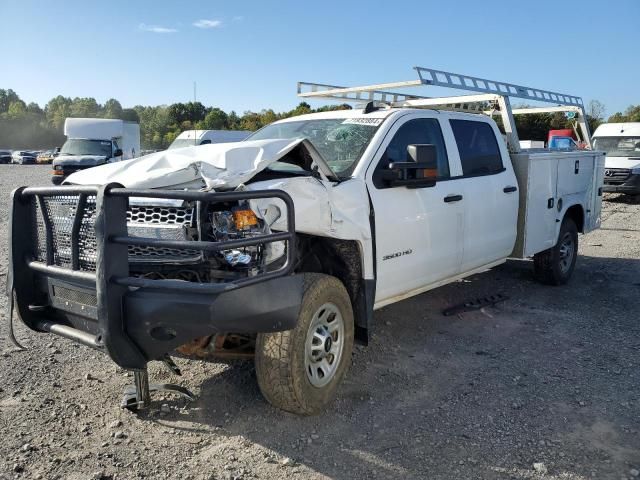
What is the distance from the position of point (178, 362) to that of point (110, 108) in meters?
104

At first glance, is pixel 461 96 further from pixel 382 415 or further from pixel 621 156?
pixel 621 156

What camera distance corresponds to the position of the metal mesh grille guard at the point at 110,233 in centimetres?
284

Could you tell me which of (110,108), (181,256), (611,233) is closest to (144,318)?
(181,256)

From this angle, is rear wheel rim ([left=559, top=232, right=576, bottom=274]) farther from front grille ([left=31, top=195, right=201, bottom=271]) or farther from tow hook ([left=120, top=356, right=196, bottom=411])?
front grille ([left=31, top=195, right=201, bottom=271])

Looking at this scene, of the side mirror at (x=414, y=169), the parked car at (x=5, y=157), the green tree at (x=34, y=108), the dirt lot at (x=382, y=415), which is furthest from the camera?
the green tree at (x=34, y=108)

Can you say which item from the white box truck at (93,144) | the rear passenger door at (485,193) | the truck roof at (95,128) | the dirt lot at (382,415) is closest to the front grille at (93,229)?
the dirt lot at (382,415)

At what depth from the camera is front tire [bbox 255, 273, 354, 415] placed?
335cm

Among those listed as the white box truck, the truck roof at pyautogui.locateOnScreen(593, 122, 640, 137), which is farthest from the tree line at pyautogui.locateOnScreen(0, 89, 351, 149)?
the truck roof at pyautogui.locateOnScreen(593, 122, 640, 137)

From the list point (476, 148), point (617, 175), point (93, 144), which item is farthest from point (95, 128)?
point (476, 148)

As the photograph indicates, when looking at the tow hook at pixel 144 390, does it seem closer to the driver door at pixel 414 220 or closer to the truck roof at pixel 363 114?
the driver door at pixel 414 220

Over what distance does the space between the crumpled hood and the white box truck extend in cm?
1245

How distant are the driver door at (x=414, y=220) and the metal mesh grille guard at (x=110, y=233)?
1.20 m

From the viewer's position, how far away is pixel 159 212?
3252 millimetres

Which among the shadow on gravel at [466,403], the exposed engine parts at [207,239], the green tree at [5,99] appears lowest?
the shadow on gravel at [466,403]
